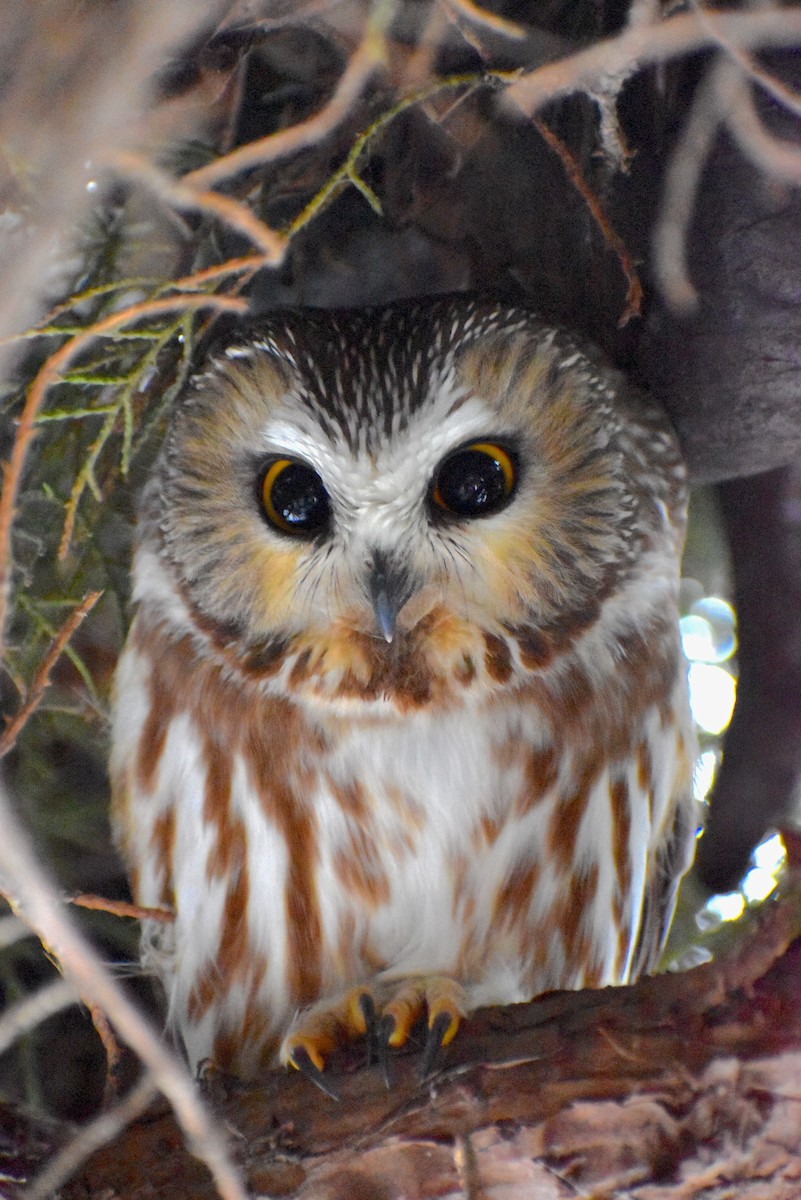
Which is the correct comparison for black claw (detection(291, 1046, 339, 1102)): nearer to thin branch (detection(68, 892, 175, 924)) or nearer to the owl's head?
thin branch (detection(68, 892, 175, 924))

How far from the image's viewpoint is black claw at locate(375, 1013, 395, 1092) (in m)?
1.72

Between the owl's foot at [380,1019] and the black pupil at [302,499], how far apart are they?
2.32 ft

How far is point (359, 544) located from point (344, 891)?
1.99 feet

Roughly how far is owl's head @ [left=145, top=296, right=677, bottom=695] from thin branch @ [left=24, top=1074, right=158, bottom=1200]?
0.65 meters

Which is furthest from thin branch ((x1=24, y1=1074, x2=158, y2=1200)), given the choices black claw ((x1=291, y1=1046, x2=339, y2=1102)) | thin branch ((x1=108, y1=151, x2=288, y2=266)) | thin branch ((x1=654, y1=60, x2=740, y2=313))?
thin branch ((x1=654, y1=60, x2=740, y2=313))

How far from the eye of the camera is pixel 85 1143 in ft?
5.29

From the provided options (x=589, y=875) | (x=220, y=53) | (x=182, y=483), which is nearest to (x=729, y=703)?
(x=589, y=875)

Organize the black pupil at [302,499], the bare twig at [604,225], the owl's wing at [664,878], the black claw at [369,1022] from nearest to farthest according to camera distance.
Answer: the black claw at [369,1022] < the black pupil at [302,499] < the bare twig at [604,225] < the owl's wing at [664,878]

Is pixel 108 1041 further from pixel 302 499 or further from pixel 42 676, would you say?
pixel 302 499

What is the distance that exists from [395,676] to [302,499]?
0.31m

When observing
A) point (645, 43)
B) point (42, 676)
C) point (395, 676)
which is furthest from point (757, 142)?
point (42, 676)

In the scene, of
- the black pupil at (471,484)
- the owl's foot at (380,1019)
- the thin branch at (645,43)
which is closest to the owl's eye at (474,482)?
the black pupil at (471,484)

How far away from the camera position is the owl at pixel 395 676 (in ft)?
6.23

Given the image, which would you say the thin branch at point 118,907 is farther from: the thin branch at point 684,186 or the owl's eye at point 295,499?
the thin branch at point 684,186
